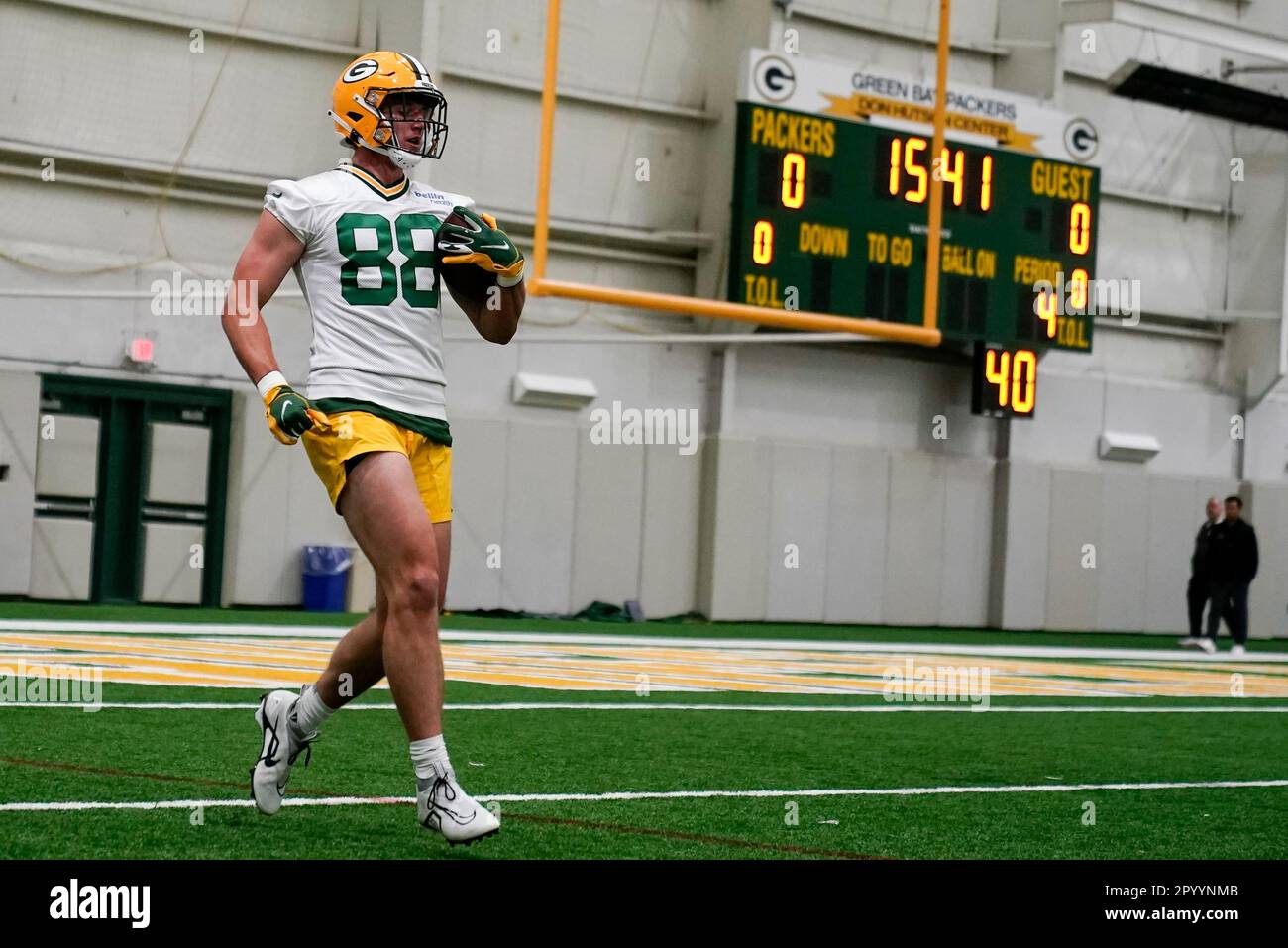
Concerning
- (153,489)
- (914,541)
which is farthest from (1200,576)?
(153,489)

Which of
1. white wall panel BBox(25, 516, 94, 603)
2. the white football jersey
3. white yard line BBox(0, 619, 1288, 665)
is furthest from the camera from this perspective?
white wall panel BBox(25, 516, 94, 603)

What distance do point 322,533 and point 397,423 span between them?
1457 cm

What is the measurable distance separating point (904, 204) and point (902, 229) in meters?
0.26

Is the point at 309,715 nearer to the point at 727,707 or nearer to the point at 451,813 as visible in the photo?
the point at 451,813

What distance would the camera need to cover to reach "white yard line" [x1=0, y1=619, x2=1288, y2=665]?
528 inches

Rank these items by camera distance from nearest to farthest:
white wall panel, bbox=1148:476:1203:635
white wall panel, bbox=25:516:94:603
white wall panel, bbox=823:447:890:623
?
white wall panel, bbox=25:516:94:603 < white wall panel, bbox=823:447:890:623 < white wall panel, bbox=1148:476:1203:635

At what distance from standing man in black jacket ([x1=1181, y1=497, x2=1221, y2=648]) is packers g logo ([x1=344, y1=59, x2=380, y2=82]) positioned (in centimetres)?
1404

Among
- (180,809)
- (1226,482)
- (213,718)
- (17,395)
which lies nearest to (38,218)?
(17,395)

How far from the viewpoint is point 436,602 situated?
450 centimetres

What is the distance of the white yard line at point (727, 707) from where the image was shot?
7457mm

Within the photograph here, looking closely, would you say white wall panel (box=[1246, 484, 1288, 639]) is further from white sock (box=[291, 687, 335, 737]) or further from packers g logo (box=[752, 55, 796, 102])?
white sock (box=[291, 687, 335, 737])

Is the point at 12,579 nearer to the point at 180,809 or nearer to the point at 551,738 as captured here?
the point at 551,738

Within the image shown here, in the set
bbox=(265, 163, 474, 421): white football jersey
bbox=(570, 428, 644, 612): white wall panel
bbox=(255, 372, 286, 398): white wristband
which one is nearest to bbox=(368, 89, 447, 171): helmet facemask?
bbox=(265, 163, 474, 421): white football jersey

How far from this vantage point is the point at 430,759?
4348 mm
